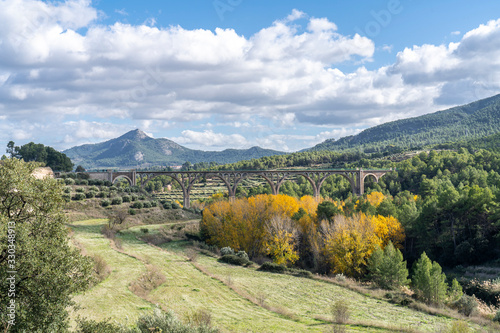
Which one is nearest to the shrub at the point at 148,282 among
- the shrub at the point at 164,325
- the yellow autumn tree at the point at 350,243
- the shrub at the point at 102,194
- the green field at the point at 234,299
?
the green field at the point at 234,299

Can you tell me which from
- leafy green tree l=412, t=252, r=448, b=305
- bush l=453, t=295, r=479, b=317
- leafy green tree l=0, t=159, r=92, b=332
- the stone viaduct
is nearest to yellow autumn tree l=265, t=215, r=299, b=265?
leafy green tree l=412, t=252, r=448, b=305

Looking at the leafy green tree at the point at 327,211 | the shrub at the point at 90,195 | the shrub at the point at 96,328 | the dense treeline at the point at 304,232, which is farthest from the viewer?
the shrub at the point at 90,195

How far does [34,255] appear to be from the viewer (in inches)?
395

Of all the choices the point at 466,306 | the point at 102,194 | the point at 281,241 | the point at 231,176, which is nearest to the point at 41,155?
the point at 102,194

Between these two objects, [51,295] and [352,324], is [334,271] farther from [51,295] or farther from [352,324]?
[51,295]

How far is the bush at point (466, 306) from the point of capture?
24.8 meters

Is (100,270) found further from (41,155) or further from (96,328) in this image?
(41,155)

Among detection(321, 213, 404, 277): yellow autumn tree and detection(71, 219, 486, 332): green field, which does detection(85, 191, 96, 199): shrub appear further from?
detection(321, 213, 404, 277): yellow autumn tree

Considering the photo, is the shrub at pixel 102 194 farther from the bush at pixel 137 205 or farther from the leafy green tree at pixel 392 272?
the leafy green tree at pixel 392 272

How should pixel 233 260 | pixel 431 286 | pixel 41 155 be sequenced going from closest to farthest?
1. pixel 431 286
2. pixel 233 260
3. pixel 41 155

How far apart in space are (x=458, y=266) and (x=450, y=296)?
34.8ft

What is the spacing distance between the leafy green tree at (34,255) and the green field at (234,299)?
3.71 m

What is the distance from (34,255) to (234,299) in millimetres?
13089

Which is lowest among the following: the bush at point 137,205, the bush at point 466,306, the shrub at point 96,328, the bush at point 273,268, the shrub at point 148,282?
the bush at point 466,306
